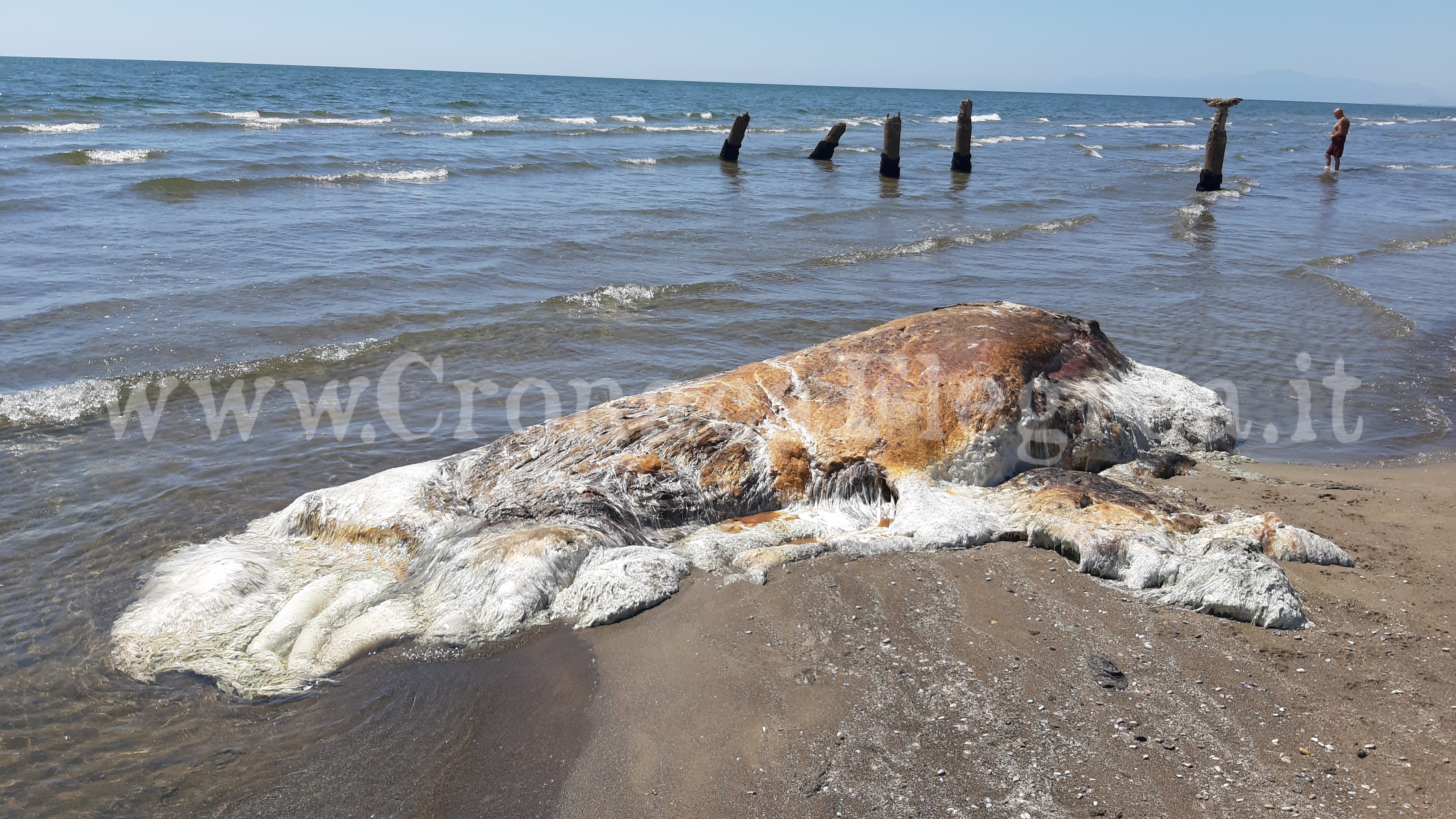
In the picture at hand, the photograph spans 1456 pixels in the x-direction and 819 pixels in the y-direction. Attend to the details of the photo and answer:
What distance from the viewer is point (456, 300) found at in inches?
370

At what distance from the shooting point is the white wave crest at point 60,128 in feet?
77.3

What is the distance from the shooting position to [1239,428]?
6.24 metres

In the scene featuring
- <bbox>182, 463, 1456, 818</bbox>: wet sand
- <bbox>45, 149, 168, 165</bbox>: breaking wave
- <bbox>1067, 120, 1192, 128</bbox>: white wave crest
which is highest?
<bbox>1067, 120, 1192, 128</bbox>: white wave crest

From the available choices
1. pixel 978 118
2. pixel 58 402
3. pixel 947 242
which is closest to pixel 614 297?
pixel 58 402

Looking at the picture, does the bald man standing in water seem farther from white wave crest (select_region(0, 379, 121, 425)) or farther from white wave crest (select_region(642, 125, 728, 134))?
white wave crest (select_region(0, 379, 121, 425))

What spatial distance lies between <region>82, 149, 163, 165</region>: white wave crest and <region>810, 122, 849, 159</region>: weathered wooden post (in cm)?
1629

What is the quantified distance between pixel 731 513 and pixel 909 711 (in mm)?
1593

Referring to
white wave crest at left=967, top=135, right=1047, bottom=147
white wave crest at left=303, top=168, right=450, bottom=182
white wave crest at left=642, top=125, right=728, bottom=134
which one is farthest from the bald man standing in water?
white wave crest at left=303, top=168, right=450, bottom=182

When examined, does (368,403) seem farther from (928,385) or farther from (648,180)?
(648,180)

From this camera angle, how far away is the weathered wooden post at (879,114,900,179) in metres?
21.4

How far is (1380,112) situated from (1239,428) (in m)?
128

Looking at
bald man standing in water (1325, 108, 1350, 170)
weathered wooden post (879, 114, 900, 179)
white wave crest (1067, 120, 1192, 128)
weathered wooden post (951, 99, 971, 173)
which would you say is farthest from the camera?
white wave crest (1067, 120, 1192, 128)

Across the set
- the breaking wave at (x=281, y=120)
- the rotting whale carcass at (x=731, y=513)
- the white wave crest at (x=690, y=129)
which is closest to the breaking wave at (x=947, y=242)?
the rotting whale carcass at (x=731, y=513)

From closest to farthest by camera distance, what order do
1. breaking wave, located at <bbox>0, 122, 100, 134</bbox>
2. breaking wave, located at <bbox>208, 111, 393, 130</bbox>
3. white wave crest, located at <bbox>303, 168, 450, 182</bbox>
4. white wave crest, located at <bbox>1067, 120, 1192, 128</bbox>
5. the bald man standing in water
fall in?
white wave crest, located at <bbox>303, 168, 450, 182</bbox> < breaking wave, located at <bbox>0, 122, 100, 134</bbox> < the bald man standing in water < breaking wave, located at <bbox>208, 111, 393, 130</bbox> < white wave crest, located at <bbox>1067, 120, 1192, 128</bbox>
